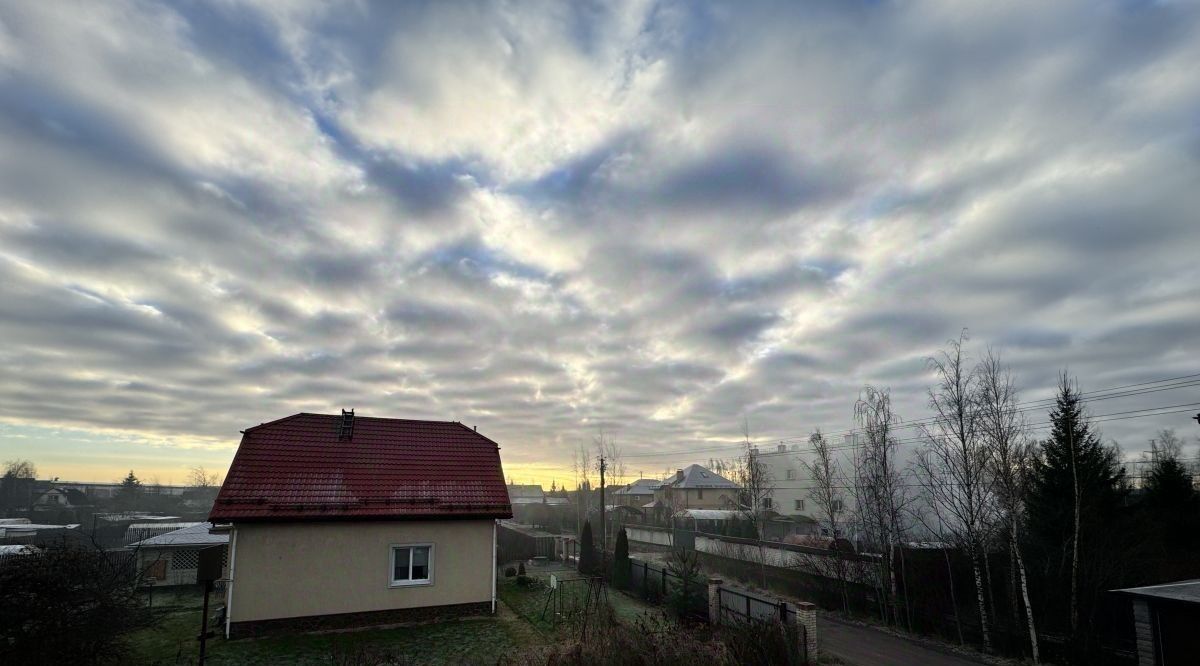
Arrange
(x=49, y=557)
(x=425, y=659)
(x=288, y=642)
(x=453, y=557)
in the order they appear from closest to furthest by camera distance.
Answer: (x=49, y=557) < (x=425, y=659) < (x=288, y=642) < (x=453, y=557)

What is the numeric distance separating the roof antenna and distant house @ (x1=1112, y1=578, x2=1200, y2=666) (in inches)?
814

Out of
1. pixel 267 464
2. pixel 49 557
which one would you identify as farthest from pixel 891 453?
pixel 49 557

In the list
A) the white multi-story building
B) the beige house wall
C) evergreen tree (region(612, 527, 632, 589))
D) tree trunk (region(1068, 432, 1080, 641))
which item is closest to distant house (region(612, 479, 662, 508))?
the white multi-story building

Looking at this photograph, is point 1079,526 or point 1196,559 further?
point 1196,559

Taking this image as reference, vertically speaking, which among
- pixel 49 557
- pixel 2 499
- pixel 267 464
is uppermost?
pixel 267 464

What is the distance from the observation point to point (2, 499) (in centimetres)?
7606

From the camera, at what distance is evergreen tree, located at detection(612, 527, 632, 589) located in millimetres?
24000

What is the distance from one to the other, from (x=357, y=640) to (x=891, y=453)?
20266mm

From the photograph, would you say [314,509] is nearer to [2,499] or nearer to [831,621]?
[831,621]

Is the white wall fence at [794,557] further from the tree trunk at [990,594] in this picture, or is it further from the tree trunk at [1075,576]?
the tree trunk at [1075,576]

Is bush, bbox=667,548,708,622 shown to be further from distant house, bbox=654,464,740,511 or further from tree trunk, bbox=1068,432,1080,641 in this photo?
distant house, bbox=654,464,740,511

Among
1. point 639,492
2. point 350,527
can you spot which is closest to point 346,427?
point 350,527

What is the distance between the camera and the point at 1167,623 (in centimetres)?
1212

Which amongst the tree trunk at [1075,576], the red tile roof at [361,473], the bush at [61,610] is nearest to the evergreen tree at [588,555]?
the red tile roof at [361,473]
